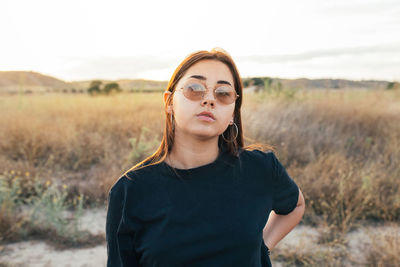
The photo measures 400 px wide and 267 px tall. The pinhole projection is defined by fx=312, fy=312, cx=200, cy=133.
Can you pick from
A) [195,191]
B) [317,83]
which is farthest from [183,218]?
[317,83]

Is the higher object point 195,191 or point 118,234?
point 195,191

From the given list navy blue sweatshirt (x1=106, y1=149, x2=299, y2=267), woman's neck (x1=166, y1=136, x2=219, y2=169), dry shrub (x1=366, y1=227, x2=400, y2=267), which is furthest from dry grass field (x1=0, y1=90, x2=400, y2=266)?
navy blue sweatshirt (x1=106, y1=149, x2=299, y2=267)

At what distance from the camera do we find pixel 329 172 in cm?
459

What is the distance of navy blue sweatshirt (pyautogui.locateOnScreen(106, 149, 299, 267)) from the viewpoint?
3.91 feet

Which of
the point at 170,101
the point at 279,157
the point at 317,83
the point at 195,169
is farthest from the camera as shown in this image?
the point at 317,83

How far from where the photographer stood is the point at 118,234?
1.23 meters

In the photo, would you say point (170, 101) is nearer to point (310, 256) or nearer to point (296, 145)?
point (310, 256)

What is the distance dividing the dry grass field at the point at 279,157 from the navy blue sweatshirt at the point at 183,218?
0.80 m

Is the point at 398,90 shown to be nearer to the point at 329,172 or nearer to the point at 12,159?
the point at 329,172

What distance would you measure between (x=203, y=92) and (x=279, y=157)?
4.12 m

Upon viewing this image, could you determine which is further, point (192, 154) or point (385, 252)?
point (385, 252)

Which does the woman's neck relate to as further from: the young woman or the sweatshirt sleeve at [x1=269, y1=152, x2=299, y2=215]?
the sweatshirt sleeve at [x1=269, y1=152, x2=299, y2=215]

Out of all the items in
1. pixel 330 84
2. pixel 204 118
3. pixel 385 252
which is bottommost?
pixel 385 252

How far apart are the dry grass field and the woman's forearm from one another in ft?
1.75
